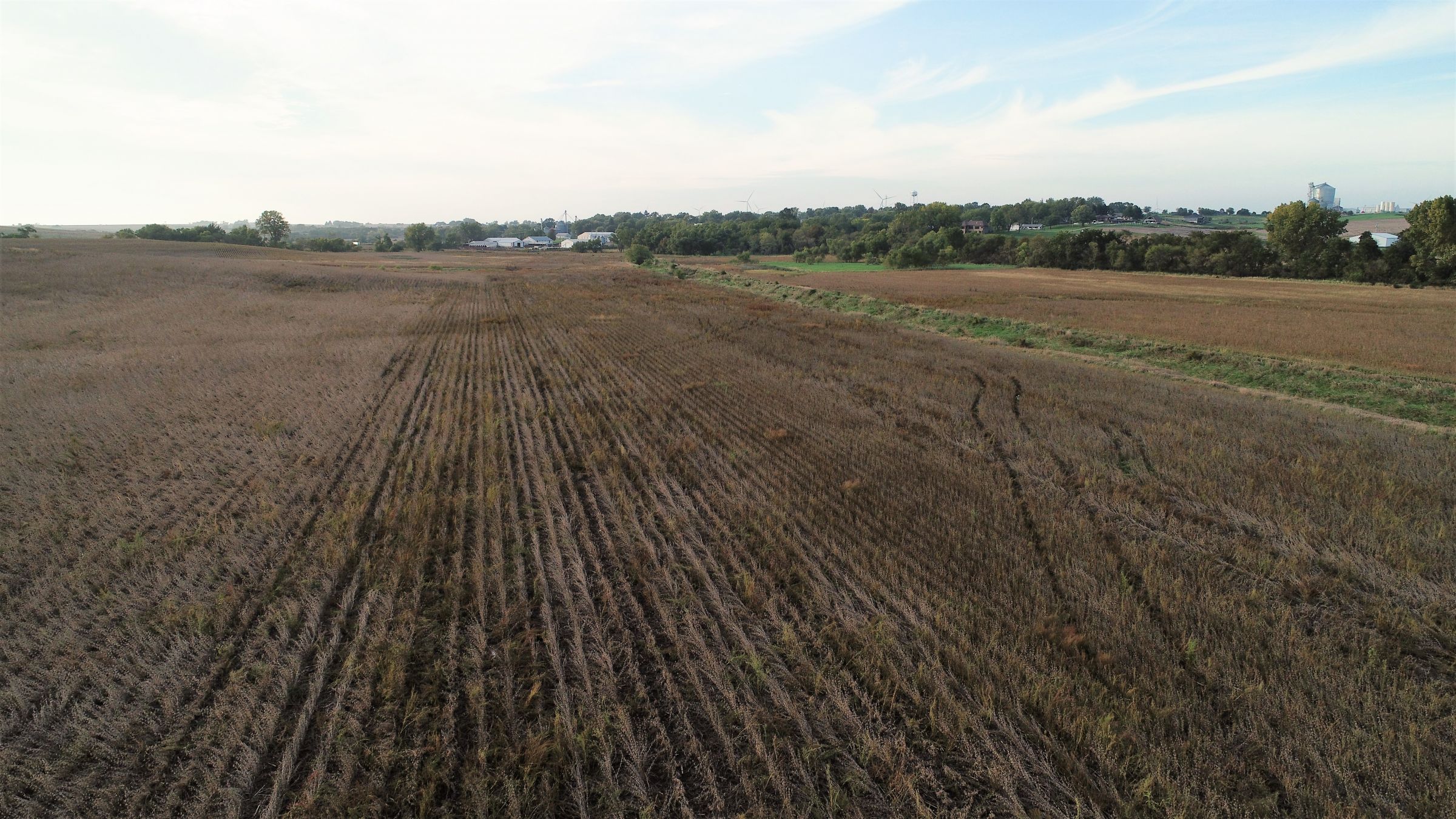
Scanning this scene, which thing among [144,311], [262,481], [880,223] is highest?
[880,223]

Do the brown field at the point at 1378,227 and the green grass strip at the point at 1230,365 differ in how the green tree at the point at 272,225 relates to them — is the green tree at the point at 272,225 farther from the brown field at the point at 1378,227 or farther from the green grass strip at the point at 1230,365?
the brown field at the point at 1378,227

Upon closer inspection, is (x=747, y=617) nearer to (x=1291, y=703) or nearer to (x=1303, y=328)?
(x=1291, y=703)

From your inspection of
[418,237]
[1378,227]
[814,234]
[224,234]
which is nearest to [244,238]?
[224,234]

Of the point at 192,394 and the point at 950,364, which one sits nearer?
the point at 192,394

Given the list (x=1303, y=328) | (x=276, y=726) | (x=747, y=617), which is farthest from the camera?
(x=1303, y=328)

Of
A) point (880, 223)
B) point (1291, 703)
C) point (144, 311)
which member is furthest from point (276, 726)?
point (880, 223)

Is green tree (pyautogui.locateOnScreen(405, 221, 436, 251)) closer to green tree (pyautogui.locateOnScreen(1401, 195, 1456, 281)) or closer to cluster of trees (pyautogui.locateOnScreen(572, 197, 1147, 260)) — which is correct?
cluster of trees (pyautogui.locateOnScreen(572, 197, 1147, 260))

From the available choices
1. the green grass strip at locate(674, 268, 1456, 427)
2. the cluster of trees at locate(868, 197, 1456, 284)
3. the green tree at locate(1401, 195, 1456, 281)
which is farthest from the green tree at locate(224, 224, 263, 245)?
the green tree at locate(1401, 195, 1456, 281)
